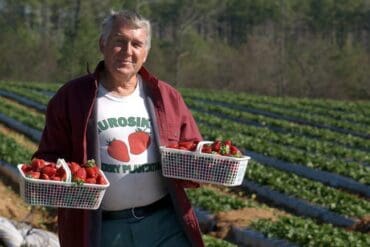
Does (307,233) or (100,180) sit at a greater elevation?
(100,180)

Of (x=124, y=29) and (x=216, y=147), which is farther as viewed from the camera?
(x=216, y=147)

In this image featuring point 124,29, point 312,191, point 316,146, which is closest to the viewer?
point 124,29

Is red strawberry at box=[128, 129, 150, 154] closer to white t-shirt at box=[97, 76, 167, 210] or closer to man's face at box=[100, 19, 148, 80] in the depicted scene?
white t-shirt at box=[97, 76, 167, 210]

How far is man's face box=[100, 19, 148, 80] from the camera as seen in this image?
11.8 ft

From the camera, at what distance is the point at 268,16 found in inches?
2382

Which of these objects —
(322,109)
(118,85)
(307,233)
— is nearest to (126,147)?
(118,85)

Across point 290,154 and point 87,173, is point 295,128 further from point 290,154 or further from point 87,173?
point 87,173

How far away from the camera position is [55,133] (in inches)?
146

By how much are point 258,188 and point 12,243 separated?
6.48 metres

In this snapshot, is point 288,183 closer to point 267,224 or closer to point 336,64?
point 267,224

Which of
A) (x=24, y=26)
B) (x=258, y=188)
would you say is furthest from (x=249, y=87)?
(x=258, y=188)

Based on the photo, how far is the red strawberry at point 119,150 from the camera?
3.66 m

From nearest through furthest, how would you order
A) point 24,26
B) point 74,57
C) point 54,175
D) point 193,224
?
point 54,175, point 193,224, point 74,57, point 24,26

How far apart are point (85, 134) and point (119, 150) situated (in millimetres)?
168
